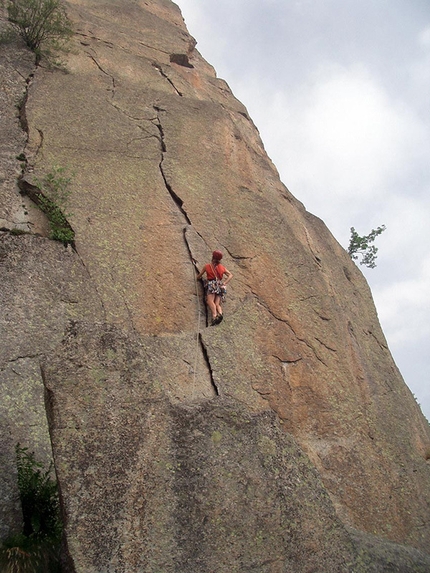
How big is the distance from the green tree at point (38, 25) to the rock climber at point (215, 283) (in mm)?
7676

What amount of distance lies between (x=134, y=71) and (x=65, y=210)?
642 centimetres

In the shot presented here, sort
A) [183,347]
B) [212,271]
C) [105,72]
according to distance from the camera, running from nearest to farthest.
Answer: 1. [183,347]
2. [212,271]
3. [105,72]

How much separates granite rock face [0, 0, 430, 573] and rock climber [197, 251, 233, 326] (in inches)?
10.3

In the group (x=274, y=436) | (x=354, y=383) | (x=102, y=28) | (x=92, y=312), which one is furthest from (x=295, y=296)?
(x=102, y=28)

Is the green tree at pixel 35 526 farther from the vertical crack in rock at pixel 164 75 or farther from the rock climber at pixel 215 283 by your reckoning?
the vertical crack in rock at pixel 164 75

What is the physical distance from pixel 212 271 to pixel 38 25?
29.1ft

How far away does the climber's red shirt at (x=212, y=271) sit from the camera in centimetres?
970

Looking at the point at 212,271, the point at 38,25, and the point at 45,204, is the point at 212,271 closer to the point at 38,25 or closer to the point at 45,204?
the point at 45,204

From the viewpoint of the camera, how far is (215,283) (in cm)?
958

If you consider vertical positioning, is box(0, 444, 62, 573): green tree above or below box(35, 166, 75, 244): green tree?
below

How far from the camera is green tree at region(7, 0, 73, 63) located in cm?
1336

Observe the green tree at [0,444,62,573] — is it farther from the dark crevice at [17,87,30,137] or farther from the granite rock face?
the dark crevice at [17,87,30,137]

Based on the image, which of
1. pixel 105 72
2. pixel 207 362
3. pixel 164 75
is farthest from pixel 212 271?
pixel 164 75

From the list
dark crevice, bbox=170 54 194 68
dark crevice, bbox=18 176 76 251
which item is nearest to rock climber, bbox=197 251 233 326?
dark crevice, bbox=18 176 76 251
